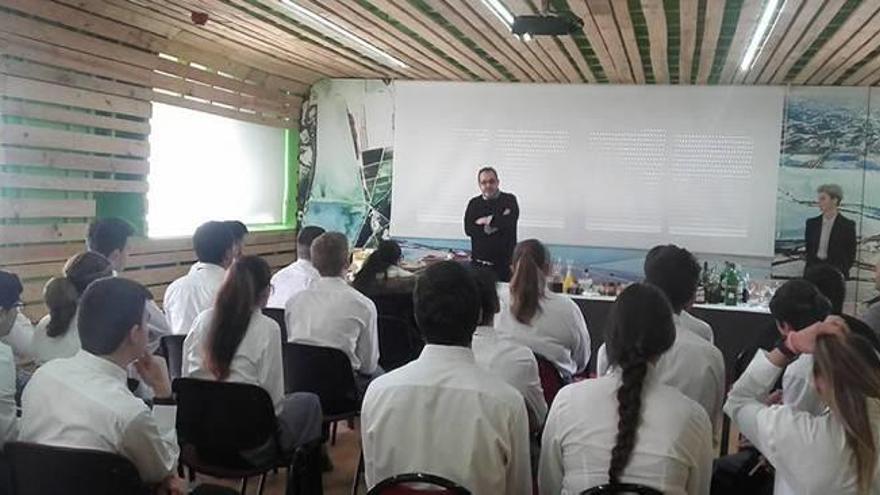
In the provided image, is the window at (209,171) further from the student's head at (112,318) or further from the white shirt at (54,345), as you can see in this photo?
the student's head at (112,318)

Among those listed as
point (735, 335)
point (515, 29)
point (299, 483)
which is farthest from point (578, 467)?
point (735, 335)

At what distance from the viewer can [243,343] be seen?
10.4 ft

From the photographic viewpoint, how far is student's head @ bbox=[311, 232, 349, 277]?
420cm

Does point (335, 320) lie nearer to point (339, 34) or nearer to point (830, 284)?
point (830, 284)

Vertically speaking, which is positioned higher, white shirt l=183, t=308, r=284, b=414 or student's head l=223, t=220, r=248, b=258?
student's head l=223, t=220, r=248, b=258

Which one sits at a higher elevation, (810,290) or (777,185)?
(777,185)

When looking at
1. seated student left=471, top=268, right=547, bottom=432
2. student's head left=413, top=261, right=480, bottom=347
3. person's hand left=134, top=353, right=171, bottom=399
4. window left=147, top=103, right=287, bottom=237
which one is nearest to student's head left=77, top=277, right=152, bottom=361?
person's hand left=134, top=353, right=171, bottom=399

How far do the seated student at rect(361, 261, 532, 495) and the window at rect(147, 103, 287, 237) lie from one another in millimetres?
4888

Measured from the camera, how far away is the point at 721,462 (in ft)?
10.2

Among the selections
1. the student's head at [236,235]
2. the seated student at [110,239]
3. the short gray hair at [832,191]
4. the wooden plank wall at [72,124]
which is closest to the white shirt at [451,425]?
the student's head at [236,235]

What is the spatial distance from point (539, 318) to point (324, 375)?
1.10 m

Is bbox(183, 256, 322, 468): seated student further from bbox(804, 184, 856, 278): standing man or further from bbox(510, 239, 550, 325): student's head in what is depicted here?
bbox(804, 184, 856, 278): standing man

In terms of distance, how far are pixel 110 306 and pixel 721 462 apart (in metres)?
2.35

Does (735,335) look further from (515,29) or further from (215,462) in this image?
(215,462)
